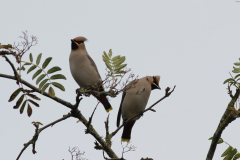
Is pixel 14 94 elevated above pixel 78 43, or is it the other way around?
pixel 78 43

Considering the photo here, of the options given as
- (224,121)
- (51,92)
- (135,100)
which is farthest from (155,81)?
(51,92)

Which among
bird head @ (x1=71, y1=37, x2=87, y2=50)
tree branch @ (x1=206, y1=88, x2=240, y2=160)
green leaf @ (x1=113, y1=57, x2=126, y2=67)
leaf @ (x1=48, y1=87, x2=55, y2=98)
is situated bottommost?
tree branch @ (x1=206, y1=88, x2=240, y2=160)

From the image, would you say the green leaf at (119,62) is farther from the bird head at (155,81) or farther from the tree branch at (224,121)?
the bird head at (155,81)

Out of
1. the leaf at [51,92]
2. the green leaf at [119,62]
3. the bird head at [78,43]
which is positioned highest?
the bird head at [78,43]

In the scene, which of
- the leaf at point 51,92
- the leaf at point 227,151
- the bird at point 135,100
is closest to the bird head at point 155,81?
the bird at point 135,100

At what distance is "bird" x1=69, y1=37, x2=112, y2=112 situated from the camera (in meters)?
4.67

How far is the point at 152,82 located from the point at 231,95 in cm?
228

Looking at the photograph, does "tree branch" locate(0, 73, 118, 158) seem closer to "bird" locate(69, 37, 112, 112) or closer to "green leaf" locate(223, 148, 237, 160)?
"green leaf" locate(223, 148, 237, 160)

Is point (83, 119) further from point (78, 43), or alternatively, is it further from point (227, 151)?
point (78, 43)

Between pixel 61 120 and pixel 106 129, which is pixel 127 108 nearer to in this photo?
pixel 106 129

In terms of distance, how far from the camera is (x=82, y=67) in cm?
471

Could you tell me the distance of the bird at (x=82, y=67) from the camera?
15.3ft

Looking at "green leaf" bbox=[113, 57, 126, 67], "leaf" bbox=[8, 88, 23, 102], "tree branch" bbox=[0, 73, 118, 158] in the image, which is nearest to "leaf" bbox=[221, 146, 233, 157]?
"tree branch" bbox=[0, 73, 118, 158]

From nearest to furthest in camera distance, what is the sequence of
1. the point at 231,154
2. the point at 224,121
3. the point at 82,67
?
1. the point at 224,121
2. the point at 231,154
3. the point at 82,67
